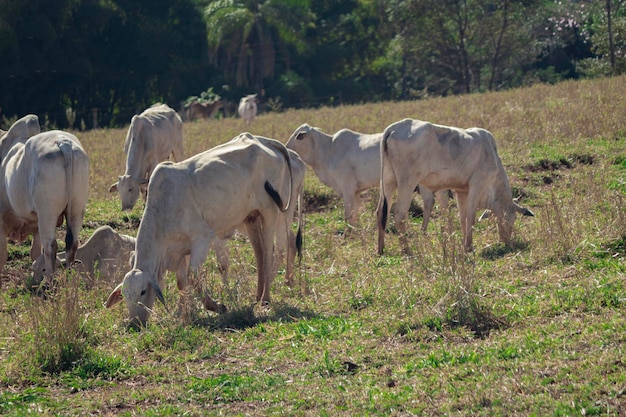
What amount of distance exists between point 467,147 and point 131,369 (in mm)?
6085

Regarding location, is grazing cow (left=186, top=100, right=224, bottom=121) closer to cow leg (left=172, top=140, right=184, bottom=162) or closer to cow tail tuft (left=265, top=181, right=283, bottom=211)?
cow leg (left=172, top=140, right=184, bottom=162)

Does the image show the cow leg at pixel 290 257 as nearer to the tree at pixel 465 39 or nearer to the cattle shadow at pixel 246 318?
the cattle shadow at pixel 246 318

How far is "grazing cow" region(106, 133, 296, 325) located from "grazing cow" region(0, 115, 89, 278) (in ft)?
6.34

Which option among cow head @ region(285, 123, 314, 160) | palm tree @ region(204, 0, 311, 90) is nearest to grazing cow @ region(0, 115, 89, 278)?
cow head @ region(285, 123, 314, 160)

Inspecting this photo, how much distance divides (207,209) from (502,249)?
Result: 11.8 ft

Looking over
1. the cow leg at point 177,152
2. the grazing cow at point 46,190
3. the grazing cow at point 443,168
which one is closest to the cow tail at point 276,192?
the grazing cow at point 443,168

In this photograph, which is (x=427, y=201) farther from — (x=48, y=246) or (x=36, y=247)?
(x=48, y=246)

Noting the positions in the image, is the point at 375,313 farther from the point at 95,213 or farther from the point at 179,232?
the point at 95,213

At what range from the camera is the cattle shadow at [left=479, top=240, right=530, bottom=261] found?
33.9 ft

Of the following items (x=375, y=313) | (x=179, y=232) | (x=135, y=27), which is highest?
(x=135, y=27)

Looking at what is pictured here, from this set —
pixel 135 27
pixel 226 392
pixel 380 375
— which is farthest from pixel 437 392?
pixel 135 27

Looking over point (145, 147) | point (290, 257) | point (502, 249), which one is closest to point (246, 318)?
point (290, 257)

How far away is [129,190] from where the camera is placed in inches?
549

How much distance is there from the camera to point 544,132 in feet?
58.3
